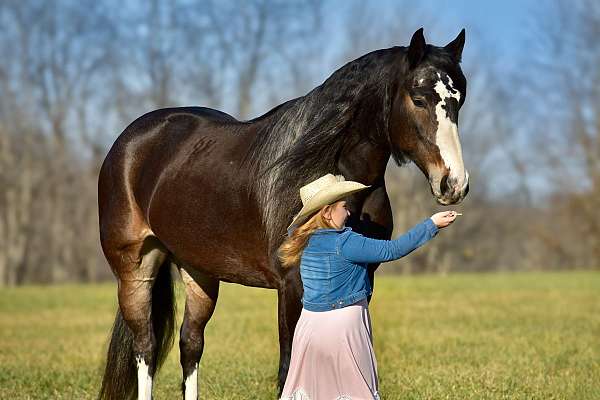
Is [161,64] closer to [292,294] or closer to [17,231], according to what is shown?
[17,231]

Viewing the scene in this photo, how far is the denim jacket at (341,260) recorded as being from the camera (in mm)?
4199

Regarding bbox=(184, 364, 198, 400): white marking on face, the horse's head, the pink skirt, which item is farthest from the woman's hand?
bbox=(184, 364, 198, 400): white marking on face

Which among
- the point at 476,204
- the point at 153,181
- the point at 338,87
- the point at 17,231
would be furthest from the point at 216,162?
the point at 476,204

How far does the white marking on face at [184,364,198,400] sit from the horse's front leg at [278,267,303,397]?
4.91ft

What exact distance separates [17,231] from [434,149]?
34334 mm

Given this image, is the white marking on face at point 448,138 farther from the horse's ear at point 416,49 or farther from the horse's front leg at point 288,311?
the horse's front leg at point 288,311

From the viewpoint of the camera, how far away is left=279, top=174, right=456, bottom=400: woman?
13.9ft

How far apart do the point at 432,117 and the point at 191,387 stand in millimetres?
2821

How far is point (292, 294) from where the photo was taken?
4676 mm

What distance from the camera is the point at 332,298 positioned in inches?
171

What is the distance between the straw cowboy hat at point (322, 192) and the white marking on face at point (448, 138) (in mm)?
436

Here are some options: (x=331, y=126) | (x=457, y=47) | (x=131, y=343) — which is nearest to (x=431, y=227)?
(x=331, y=126)

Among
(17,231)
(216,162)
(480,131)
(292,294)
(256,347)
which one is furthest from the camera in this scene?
(480,131)

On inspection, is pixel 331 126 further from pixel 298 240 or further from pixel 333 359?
pixel 333 359
